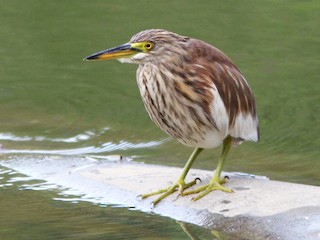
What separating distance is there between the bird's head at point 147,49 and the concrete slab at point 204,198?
95 centimetres

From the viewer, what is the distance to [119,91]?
10.9 metres

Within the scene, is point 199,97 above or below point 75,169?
above

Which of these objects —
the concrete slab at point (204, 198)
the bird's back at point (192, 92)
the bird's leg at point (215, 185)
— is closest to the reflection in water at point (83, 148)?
→ the concrete slab at point (204, 198)

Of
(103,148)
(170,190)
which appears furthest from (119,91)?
(170,190)

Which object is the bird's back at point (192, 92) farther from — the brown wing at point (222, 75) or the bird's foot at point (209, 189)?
the bird's foot at point (209, 189)

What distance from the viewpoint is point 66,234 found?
6383 millimetres

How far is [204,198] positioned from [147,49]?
101cm

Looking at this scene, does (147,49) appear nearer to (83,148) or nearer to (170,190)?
(170,190)

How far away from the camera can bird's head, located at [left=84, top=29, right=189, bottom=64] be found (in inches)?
258

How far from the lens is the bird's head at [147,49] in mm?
6559

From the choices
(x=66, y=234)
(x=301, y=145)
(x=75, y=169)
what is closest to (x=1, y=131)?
(x=75, y=169)

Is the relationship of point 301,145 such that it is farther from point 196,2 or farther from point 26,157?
point 196,2

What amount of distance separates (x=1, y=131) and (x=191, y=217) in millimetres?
3583

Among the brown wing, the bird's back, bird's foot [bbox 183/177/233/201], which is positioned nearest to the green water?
bird's foot [bbox 183/177/233/201]
